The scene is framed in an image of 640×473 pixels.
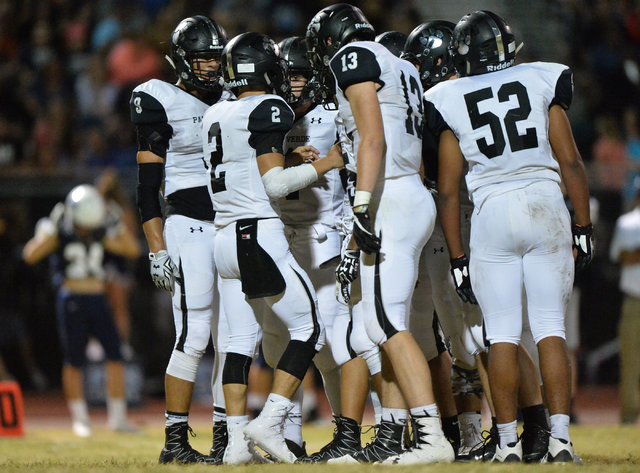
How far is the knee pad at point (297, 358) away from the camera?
219 inches

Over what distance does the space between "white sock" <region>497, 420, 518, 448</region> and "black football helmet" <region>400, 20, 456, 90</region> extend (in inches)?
88.4

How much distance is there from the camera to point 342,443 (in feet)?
18.9

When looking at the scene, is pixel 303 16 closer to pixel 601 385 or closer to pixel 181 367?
pixel 601 385

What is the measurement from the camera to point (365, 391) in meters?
5.90

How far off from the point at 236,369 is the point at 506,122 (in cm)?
205

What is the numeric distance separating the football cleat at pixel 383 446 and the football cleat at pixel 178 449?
0.87 m

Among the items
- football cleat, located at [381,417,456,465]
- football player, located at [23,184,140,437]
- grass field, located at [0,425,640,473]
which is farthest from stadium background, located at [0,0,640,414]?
football cleat, located at [381,417,456,465]

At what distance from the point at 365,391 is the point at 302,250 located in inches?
39.1

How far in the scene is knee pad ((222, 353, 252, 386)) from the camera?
570 centimetres

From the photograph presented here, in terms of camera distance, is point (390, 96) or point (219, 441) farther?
point (219, 441)

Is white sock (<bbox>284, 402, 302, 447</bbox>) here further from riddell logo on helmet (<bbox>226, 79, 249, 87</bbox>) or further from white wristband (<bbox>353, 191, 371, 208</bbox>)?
riddell logo on helmet (<bbox>226, 79, 249, 87</bbox>)

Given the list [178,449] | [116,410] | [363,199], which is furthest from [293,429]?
[116,410]

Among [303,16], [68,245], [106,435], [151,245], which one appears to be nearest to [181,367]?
[151,245]

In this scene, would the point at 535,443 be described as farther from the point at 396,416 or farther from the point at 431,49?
the point at 431,49
